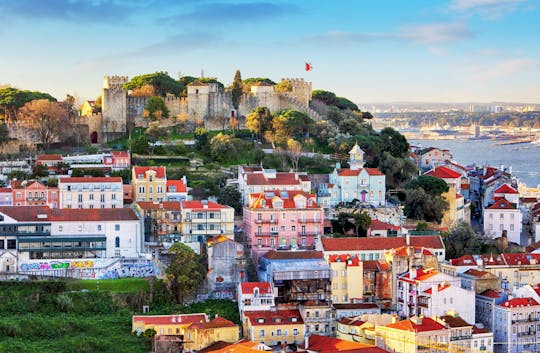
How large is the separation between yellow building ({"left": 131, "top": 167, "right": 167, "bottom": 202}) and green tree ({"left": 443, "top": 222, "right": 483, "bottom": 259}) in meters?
11.6

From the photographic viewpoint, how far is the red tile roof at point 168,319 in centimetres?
3306

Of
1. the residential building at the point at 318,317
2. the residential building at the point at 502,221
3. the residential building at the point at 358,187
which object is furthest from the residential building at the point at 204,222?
the residential building at the point at 502,221

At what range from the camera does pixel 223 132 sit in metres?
53.4

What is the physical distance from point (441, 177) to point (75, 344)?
2453cm

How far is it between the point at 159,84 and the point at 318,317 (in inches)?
1009

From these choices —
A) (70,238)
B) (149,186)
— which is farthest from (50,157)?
(70,238)

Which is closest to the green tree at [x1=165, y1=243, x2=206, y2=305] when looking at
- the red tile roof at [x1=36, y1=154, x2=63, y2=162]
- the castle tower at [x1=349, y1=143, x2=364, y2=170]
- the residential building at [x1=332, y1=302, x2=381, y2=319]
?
the residential building at [x1=332, y1=302, x2=381, y2=319]

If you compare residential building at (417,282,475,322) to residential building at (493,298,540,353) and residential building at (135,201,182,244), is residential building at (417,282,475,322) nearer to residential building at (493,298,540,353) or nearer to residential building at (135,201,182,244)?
residential building at (493,298,540,353)

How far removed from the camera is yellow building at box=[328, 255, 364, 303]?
36500mm

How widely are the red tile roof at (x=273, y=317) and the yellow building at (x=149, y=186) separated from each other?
10.1 metres

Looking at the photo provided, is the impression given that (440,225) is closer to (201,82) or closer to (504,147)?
(201,82)

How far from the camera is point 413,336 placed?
31984 mm

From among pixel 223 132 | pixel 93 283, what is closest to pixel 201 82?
pixel 223 132

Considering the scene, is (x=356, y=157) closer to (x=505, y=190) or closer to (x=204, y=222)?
(x=505, y=190)
